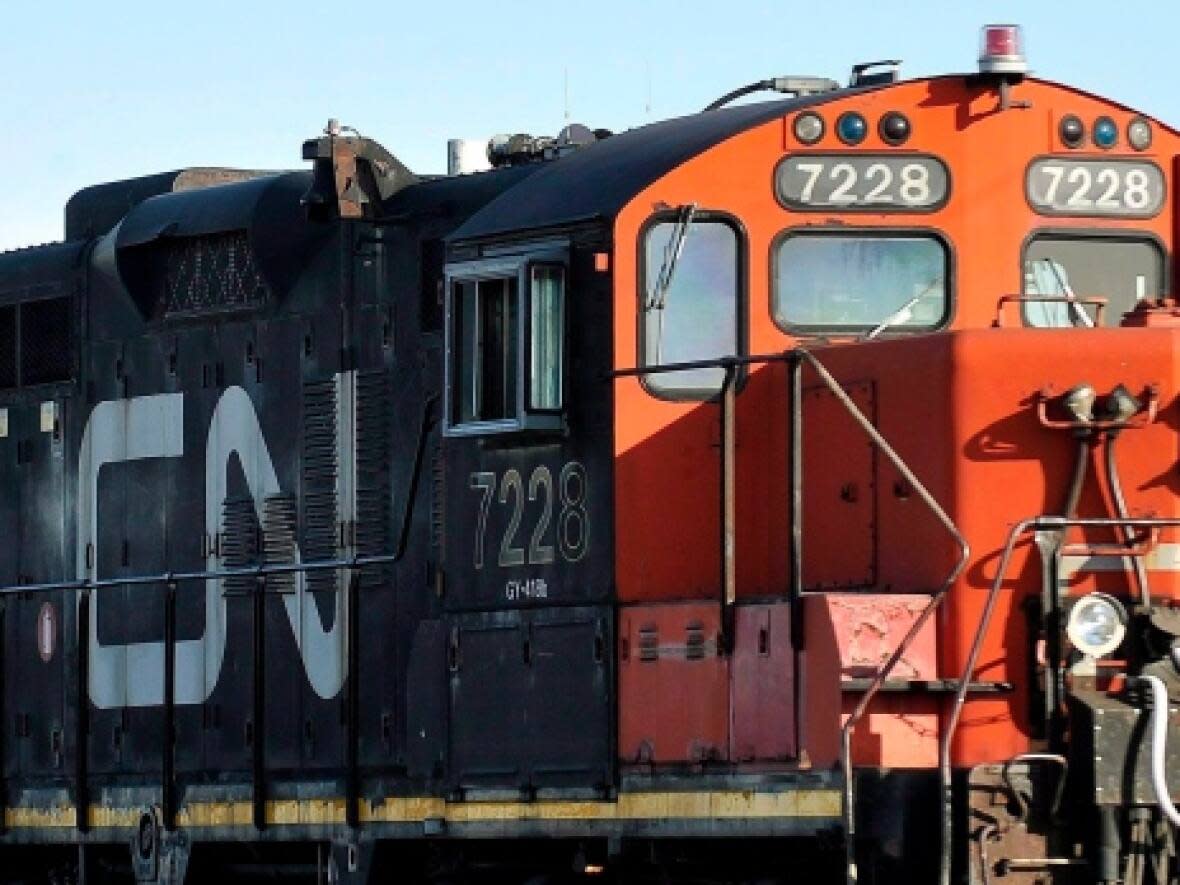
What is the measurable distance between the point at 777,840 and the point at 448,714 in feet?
6.60

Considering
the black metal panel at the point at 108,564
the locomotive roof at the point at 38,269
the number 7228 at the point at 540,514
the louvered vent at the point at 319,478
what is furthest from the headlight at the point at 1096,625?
the locomotive roof at the point at 38,269

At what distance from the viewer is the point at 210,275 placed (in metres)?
15.5

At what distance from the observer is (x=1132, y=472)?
1133 centimetres

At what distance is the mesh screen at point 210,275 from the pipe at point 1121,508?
5.22 meters

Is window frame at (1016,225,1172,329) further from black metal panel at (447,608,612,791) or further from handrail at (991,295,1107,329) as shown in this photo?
black metal panel at (447,608,612,791)

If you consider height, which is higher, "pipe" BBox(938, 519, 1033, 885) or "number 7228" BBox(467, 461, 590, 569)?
"number 7228" BBox(467, 461, 590, 569)

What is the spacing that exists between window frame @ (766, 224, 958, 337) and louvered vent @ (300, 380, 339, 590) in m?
3.06

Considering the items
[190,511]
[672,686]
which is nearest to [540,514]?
[672,686]

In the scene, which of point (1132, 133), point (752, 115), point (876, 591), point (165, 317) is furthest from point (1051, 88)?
point (165, 317)

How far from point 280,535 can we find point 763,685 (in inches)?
160

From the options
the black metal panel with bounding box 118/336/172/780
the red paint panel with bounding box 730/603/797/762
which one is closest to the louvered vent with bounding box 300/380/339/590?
the black metal panel with bounding box 118/336/172/780

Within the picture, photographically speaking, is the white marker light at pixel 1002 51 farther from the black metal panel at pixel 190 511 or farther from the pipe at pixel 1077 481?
the black metal panel at pixel 190 511

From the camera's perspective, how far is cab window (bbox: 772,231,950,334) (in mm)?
12289

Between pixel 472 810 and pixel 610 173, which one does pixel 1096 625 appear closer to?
pixel 610 173
